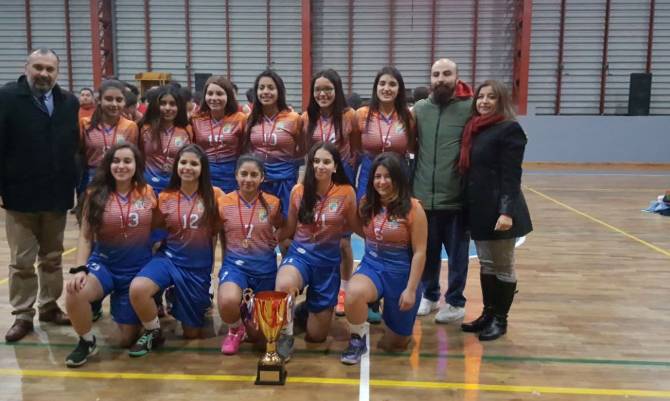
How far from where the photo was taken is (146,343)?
128 inches

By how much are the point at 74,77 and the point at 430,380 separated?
1467cm

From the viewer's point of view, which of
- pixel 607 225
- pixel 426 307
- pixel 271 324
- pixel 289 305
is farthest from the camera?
pixel 607 225

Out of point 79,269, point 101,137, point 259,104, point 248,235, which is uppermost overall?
point 259,104

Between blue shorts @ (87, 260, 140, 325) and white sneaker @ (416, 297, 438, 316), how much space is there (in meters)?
1.87

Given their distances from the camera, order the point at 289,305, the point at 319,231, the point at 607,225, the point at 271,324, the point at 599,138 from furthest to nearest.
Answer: the point at 599,138 → the point at 607,225 → the point at 319,231 → the point at 289,305 → the point at 271,324

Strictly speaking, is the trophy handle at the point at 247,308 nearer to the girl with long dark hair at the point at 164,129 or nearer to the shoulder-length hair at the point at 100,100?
the girl with long dark hair at the point at 164,129

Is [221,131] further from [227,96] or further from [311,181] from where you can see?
[311,181]

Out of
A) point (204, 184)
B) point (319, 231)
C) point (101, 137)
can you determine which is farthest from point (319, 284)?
point (101, 137)

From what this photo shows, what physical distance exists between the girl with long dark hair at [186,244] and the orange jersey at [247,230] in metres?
0.08

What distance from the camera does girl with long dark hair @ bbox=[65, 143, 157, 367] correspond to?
128 inches

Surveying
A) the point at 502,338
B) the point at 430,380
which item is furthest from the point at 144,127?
the point at 502,338

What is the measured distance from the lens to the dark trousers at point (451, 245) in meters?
3.65

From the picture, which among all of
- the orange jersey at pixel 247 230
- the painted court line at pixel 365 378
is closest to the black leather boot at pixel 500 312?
the painted court line at pixel 365 378

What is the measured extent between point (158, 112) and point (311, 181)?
1.26 metres
